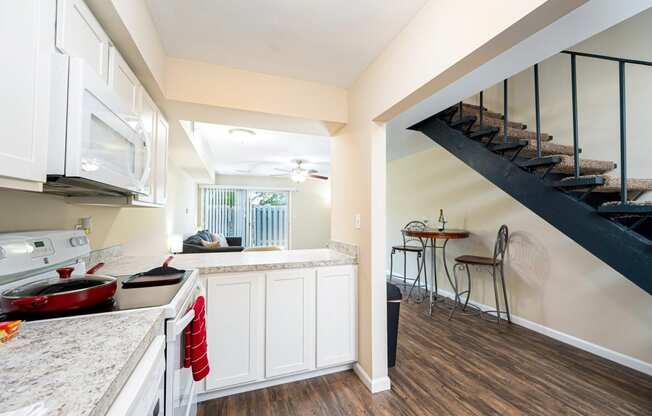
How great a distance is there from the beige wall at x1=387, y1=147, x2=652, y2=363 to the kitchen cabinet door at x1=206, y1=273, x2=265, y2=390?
2.88 metres

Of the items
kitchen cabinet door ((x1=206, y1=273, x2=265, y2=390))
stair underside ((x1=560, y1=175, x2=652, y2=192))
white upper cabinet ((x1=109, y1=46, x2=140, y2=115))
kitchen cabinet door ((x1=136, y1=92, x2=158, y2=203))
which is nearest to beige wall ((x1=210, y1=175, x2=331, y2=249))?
kitchen cabinet door ((x1=136, y1=92, x2=158, y2=203))

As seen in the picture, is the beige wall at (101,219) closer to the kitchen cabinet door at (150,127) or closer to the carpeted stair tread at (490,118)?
the kitchen cabinet door at (150,127)

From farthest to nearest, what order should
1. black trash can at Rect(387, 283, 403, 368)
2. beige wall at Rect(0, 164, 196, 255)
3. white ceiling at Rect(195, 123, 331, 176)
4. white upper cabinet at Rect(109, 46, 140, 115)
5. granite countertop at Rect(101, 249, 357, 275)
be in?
white ceiling at Rect(195, 123, 331, 176)
black trash can at Rect(387, 283, 403, 368)
granite countertop at Rect(101, 249, 357, 275)
white upper cabinet at Rect(109, 46, 140, 115)
beige wall at Rect(0, 164, 196, 255)

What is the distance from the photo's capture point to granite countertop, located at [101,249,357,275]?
5.92 feet

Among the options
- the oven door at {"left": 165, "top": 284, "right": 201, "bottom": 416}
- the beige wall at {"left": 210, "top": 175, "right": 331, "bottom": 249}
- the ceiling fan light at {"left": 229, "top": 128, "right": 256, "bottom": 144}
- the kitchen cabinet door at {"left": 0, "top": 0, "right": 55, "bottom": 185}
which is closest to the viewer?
the kitchen cabinet door at {"left": 0, "top": 0, "right": 55, "bottom": 185}

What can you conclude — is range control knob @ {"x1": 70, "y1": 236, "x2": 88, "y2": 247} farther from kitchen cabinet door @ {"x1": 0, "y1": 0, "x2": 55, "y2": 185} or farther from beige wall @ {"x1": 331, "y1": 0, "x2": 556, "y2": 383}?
beige wall @ {"x1": 331, "y1": 0, "x2": 556, "y2": 383}

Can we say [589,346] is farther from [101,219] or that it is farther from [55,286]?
[101,219]

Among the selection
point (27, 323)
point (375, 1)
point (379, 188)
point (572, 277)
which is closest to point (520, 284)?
point (572, 277)

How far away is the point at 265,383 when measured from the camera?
2.00m

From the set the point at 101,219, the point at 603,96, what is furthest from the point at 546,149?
the point at 101,219

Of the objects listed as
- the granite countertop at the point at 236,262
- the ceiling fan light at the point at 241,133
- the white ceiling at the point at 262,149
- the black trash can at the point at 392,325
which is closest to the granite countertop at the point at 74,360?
the granite countertop at the point at 236,262

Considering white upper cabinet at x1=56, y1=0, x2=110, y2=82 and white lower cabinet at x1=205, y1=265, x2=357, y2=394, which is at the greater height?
white upper cabinet at x1=56, y1=0, x2=110, y2=82

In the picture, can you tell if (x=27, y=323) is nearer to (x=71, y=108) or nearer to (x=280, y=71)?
(x=71, y=108)

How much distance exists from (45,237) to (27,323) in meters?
0.45
